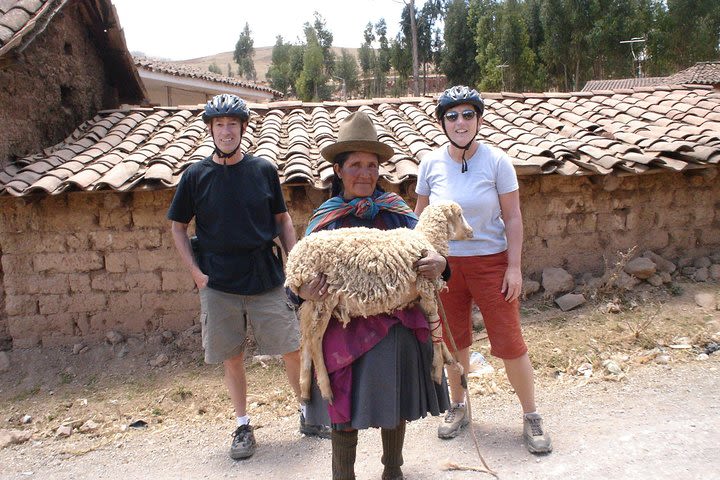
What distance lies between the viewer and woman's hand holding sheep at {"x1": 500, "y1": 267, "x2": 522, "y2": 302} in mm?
3066

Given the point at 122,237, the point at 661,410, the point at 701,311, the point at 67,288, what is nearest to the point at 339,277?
the point at 661,410

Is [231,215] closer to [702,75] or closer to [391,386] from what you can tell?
[391,386]

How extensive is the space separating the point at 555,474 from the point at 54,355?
4.90 m

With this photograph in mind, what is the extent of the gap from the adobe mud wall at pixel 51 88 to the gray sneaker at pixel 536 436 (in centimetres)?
542

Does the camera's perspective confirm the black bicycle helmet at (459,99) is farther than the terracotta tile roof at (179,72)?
No

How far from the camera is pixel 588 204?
241 inches

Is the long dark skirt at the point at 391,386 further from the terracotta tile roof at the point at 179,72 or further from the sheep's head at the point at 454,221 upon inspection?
the terracotta tile roof at the point at 179,72

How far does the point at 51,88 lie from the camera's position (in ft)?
20.9

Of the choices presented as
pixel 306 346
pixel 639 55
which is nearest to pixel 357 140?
pixel 306 346

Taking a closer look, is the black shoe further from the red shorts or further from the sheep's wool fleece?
the sheep's wool fleece

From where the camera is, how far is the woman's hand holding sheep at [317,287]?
2301mm

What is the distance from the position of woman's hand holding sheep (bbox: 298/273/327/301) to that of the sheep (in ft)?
0.05

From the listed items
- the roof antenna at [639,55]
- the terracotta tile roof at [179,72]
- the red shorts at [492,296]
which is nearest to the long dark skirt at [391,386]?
the red shorts at [492,296]

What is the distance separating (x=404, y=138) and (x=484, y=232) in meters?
3.40
